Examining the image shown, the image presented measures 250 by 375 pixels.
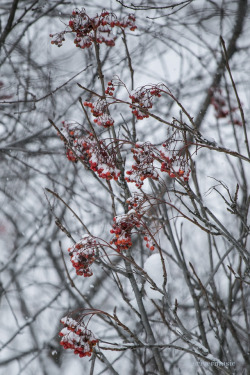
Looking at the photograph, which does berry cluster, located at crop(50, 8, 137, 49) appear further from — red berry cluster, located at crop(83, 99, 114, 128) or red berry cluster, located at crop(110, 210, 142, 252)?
red berry cluster, located at crop(110, 210, 142, 252)

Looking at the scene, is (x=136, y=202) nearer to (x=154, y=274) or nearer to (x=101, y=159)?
(x=101, y=159)

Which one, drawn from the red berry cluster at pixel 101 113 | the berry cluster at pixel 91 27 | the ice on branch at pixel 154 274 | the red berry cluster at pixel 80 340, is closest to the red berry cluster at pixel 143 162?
the red berry cluster at pixel 101 113

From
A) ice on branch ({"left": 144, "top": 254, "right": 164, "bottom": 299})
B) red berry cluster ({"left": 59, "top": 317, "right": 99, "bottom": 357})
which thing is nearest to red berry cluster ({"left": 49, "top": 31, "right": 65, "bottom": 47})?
ice on branch ({"left": 144, "top": 254, "right": 164, "bottom": 299})

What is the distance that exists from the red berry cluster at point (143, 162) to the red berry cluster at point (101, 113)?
0.18m

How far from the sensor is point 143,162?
5.64ft

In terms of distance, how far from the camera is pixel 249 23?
3943mm

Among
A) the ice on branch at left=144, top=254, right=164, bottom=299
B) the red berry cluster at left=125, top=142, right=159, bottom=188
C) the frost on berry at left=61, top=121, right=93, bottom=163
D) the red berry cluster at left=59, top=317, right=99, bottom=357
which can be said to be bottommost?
the red berry cluster at left=59, top=317, right=99, bottom=357

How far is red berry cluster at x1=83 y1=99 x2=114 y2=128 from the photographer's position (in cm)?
177

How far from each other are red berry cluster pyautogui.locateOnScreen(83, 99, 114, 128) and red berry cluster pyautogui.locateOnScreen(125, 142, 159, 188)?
18 cm

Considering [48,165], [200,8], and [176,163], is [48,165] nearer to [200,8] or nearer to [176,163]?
[200,8]

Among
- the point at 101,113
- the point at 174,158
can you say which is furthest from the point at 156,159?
the point at 101,113

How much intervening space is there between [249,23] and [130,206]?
3.12 m

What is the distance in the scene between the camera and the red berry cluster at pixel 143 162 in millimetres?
1700

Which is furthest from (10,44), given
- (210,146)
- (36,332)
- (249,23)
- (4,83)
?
(36,332)
